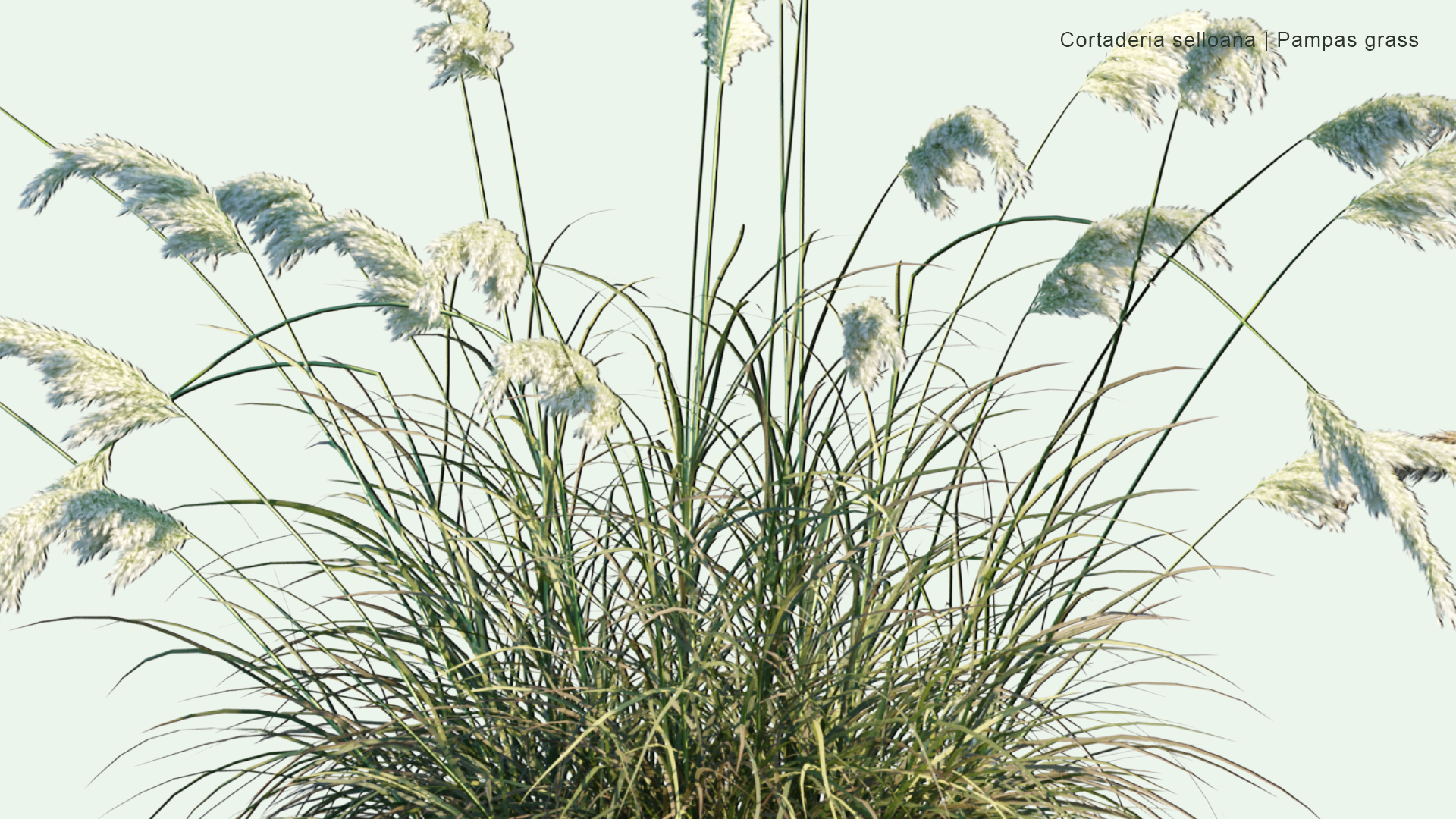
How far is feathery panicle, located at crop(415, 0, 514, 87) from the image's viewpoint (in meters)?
3.16

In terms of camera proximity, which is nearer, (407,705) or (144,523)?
(144,523)

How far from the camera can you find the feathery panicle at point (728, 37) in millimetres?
3203

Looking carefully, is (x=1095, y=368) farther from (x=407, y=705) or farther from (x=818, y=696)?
(x=407, y=705)

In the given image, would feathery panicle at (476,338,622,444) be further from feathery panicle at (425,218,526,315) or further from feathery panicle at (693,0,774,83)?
feathery panicle at (693,0,774,83)

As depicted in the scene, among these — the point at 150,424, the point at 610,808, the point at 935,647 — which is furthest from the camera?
the point at 935,647

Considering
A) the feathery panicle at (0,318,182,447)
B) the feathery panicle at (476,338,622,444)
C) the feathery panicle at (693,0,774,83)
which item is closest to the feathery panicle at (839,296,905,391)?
the feathery panicle at (476,338,622,444)

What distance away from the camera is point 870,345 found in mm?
2613

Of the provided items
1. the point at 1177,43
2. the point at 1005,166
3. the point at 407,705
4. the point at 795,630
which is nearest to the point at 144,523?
the point at 407,705

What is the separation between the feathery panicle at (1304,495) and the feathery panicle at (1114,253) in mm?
466

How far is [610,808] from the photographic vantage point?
2.71 m

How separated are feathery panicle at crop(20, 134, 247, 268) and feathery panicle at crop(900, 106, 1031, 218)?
1496mm

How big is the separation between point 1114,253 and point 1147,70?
0.39 meters

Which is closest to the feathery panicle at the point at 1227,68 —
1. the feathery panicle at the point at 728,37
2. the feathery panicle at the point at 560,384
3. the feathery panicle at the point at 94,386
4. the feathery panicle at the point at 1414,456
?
the feathery panicle at the point at 1414,456

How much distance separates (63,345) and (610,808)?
143cm
